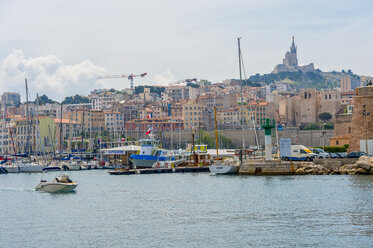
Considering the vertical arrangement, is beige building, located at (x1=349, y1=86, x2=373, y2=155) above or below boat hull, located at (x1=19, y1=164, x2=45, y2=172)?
above

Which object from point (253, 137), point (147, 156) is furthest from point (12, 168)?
point (253, 137)

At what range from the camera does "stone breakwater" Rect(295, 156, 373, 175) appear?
36594 millimetres

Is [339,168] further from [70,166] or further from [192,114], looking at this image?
[192,114]

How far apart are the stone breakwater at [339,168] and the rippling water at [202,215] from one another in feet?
5.15

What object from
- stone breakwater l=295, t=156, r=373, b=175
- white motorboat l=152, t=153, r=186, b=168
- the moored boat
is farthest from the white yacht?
stone breakwater l=295, t=156, r=373, b=175

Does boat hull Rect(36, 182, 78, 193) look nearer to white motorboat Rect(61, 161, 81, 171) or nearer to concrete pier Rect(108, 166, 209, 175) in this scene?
concrete pier Rect(108, 166, 209, 175)

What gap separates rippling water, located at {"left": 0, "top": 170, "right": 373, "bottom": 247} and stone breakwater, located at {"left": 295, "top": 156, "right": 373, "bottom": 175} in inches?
61.7

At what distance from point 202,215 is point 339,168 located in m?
18.1

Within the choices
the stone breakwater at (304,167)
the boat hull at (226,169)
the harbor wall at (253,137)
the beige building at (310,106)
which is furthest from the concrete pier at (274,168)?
the beige building at (310,106)

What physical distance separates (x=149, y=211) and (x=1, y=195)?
1407cm

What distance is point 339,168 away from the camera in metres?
38.8

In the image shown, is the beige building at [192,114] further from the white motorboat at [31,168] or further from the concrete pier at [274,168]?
the concrete pier at [274,168]

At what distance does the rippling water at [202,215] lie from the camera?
18.8 metres

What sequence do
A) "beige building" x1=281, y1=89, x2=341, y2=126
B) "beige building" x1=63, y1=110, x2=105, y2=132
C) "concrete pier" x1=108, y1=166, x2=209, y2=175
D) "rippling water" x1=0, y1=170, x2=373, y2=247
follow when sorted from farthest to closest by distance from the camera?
"beige building" x1=63, y1=110, x2=105, y2=132 < "beige building" x1=281, y1=89, x2=341, y2=126 < "concrete pier" x1=108, y1=166, x2=209, y2=175 < "rippling water" x1=0, y1=170, x2=373, y2=247
